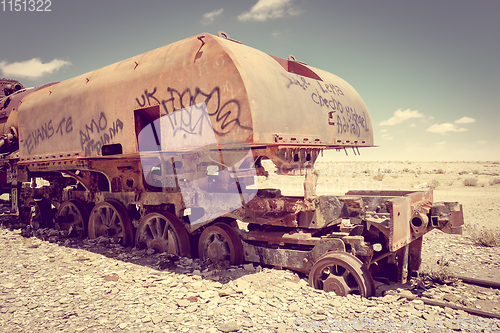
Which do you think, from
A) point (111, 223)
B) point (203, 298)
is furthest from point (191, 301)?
point (111, 223)

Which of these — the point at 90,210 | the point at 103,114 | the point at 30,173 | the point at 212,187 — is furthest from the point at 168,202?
the point at 30,173

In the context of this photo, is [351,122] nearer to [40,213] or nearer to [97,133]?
[97,133]

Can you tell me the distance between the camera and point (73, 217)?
9961 mm

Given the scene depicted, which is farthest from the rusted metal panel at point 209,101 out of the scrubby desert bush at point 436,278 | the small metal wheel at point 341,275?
the scrubby desert bush at point 436,278

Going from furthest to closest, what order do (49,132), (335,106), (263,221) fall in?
1. (49,132)
2. (335,106)
3. (263,221)

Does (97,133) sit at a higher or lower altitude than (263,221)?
higher

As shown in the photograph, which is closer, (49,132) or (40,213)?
(49,132)

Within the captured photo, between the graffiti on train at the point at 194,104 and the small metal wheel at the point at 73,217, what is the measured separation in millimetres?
4581

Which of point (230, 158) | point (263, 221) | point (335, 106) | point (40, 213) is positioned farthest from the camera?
point (40, 213)

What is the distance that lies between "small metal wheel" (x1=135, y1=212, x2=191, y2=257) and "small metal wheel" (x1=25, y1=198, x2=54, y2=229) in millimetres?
5238

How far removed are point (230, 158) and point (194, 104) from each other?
1086 mm

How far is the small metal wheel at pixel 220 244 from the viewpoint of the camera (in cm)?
627

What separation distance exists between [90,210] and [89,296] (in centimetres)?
501

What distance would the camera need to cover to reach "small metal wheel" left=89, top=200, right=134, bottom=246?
8281mm
